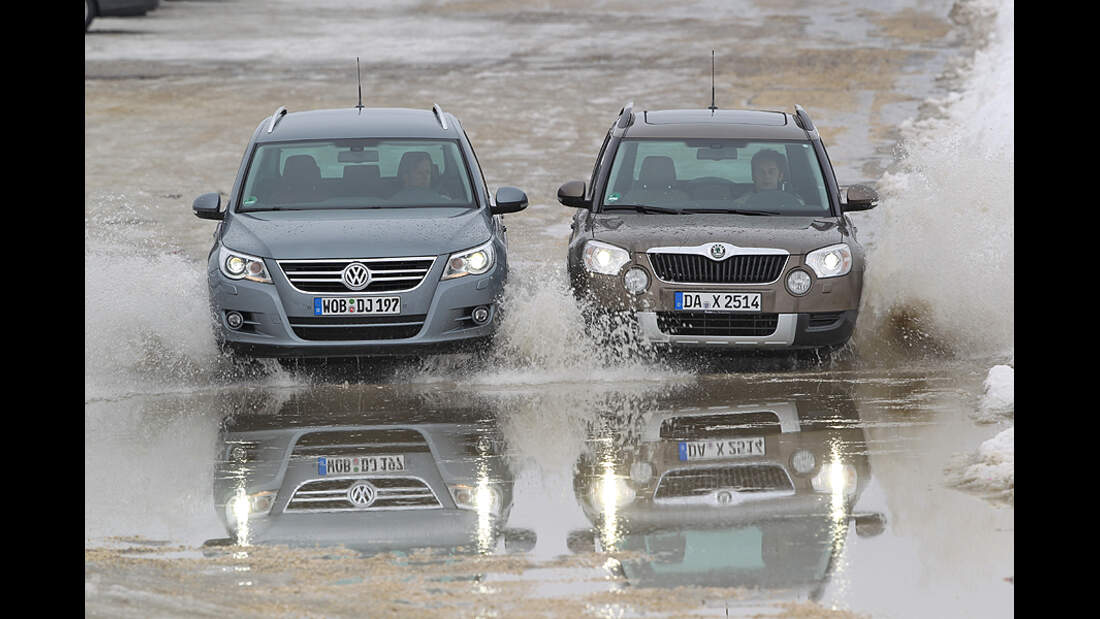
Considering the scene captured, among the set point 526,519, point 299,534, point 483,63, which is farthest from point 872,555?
point 483,63

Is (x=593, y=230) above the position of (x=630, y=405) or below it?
above

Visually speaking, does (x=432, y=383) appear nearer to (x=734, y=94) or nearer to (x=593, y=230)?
(x=593, y=230)

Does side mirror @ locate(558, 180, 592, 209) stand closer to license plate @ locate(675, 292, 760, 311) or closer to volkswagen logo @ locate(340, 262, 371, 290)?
license plate @ locate(675, 292, 760, 311)

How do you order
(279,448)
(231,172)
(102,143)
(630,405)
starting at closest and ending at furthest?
(279,448), (630,405), (231,172), (102,143)

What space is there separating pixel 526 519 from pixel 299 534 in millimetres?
990

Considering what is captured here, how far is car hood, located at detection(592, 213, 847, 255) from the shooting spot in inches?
419

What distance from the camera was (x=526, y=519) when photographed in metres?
7.44

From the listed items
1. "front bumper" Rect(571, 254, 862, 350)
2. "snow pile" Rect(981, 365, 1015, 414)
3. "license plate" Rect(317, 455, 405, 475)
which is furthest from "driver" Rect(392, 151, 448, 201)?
"snow pile" Rect(981, 365, 1015, 414)

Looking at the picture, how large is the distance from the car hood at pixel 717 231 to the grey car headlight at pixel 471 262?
716mm

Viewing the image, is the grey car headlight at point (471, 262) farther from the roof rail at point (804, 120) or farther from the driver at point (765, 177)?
the roof rail at point (804, 120)

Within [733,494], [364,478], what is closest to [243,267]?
[364,478]

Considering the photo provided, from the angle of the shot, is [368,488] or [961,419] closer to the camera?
→ [368,488]

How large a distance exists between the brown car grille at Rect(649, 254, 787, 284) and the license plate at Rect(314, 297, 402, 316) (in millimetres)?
1719

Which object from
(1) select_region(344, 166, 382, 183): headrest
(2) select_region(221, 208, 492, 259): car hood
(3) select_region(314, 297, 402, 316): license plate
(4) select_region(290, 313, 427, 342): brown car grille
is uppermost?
(1) select_region(344, 166, 382, 183): headrest
